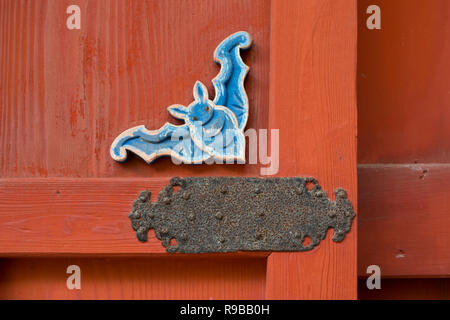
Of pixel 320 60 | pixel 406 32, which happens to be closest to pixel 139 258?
pixel 320 60

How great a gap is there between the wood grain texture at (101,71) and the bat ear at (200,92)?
1.0 inches

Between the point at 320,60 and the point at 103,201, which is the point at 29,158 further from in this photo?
the point at 320,60

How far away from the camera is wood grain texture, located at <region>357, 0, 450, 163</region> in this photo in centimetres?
79

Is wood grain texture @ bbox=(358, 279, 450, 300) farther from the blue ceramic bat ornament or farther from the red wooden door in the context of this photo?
the blue ceramic bat ornament

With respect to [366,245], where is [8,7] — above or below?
above

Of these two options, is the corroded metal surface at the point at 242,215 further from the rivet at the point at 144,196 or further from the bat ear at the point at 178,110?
the bat ear at the point at 178,110

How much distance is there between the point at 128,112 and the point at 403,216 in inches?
21.1

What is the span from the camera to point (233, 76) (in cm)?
73

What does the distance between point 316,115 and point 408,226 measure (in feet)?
0.90

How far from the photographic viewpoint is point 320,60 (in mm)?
708

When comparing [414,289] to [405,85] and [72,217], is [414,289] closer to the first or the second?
[405,85]

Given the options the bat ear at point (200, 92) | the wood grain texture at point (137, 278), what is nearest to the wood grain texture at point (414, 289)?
the wood grain texture at point (137, 278)

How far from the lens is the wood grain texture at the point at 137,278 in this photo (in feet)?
2.45

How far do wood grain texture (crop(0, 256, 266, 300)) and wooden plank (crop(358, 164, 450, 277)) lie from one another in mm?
211
